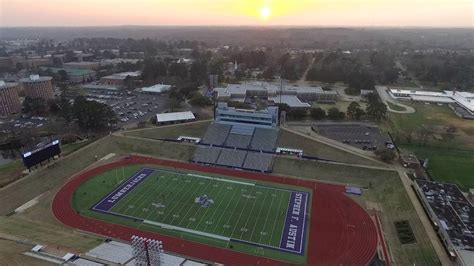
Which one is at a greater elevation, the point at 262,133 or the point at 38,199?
the point at 262,133

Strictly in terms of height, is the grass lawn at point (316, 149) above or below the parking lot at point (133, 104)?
below

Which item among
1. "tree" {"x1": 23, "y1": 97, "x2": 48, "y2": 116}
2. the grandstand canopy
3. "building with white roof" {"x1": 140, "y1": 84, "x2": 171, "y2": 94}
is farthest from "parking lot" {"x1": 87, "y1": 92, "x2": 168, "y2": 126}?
"tree" {"x1": 23, "y1": 97, "x2": 48, "y2": 116}

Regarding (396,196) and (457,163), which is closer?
(396,196)

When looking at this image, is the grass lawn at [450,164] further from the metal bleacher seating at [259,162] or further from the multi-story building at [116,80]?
the multi-story building at [116,80]

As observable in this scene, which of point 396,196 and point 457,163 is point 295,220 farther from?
point 457,163

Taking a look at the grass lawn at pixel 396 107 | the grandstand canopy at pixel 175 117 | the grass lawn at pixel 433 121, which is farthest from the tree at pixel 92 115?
the grass lawn at pixel 396 107

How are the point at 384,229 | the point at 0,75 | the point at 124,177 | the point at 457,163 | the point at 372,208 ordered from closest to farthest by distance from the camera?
1. the point at 384,229
2. the point at 372,208
3. the point at 124,177
4. the point at 457,163
5. the point at 0,75

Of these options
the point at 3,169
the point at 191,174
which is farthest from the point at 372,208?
the point at 3,169

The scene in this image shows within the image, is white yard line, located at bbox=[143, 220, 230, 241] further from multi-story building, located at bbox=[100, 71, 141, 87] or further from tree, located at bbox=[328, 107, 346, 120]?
multi-story building, located at bbox=[100, 71, 141, 87]
